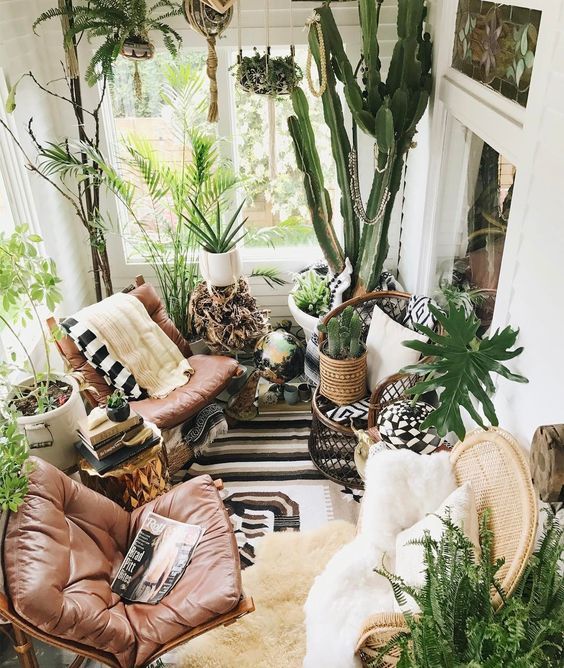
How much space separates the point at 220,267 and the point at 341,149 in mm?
867

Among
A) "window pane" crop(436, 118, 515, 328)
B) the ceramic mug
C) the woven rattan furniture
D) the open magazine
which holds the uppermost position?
"window pane" crop(436, 118, 515, 328)

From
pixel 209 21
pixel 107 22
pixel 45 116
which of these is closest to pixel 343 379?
pixel 209 21

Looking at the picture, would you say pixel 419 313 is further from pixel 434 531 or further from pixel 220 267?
pixel 434 531

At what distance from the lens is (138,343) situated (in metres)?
3.22

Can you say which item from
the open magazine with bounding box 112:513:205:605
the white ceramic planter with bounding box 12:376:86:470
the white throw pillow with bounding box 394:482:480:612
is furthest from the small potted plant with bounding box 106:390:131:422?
the white throw pillow with bounding box 394:482:480:612

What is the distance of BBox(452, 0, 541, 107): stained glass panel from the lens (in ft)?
6.28

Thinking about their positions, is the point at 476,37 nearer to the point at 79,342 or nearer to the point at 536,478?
the point at 536,478

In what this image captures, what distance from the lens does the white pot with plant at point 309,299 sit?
351cm

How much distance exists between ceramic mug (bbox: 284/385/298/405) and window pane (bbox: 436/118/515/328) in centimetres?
109

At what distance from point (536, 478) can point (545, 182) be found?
820mm

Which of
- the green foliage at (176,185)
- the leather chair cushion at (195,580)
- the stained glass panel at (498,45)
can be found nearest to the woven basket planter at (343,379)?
the leather chair cushion at (195,580)

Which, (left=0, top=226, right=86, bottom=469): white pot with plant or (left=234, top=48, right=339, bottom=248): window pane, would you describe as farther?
(left=234, top=48, right=339, bottom=248): window pane

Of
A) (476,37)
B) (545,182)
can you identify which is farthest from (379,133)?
(545,182)

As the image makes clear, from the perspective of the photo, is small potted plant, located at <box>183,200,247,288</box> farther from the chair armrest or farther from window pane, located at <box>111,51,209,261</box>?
the chair armrest
